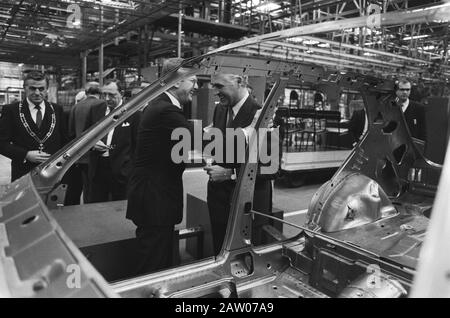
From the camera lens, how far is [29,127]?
3.31 m

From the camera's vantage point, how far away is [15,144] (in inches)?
131

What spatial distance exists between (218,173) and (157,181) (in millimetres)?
475

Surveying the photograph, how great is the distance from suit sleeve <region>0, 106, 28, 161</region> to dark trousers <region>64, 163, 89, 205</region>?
43.1 inches

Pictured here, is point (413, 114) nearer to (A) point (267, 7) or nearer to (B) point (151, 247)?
(B) point (151, 247)

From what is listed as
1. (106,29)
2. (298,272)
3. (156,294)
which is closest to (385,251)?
(298,272)

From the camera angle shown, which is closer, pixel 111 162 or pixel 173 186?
pixel 173 186

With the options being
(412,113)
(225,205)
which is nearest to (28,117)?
(225,205)

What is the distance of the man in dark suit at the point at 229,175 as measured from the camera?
2807 millimetres

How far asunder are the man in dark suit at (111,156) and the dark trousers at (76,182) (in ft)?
0.83

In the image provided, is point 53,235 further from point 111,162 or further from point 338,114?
point 338,114

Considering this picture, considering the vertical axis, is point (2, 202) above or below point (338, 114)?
below

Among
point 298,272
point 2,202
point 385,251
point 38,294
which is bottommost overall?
point 298,272

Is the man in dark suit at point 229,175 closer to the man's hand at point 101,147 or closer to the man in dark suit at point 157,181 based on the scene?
the man in dark suit at point 157,181

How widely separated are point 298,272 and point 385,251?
21.4 inches
